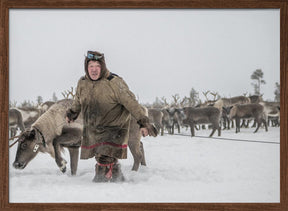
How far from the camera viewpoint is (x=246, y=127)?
5.43 meters

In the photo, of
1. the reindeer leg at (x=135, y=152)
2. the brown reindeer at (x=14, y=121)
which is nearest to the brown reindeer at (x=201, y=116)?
the reindeer leg at (x=135, y=152)

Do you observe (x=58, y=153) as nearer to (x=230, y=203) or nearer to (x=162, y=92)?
(x=162, y=92)

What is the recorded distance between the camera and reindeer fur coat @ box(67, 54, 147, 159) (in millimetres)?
3752

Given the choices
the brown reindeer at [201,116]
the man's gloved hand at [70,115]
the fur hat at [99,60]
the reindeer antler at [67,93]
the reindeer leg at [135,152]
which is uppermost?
the fur hat at [99,60]

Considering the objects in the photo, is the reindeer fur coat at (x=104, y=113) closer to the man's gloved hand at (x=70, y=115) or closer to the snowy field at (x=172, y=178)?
the man's gloved hand at (x=70, y=115)

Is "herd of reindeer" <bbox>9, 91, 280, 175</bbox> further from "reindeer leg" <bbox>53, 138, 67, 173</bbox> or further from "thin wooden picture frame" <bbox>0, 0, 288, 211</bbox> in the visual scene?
"thin wooden picture frame" <bbox>0, 0, 288, 211</bbox>

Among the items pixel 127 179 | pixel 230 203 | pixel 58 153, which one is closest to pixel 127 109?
pixel 127 179

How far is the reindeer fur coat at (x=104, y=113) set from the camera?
3752 mm

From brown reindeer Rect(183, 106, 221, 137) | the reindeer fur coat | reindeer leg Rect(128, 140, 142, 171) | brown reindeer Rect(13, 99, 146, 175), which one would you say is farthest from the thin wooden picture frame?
brown reindeer Rect(183, 106, 221, 137)

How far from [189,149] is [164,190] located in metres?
0.79

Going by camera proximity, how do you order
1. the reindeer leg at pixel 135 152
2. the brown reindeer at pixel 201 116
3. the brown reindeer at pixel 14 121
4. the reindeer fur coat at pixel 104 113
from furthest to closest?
the brown reindeer at pixel 201 116 → the reindeer leg at pixel 135 152 → the brown reindeer at pixel 14 121 → the reindeer fur coat at pixel 104 113

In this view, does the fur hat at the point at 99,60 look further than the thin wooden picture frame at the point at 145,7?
No

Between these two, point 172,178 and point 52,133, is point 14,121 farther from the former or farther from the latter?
point 172,178

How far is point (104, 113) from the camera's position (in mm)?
3771
